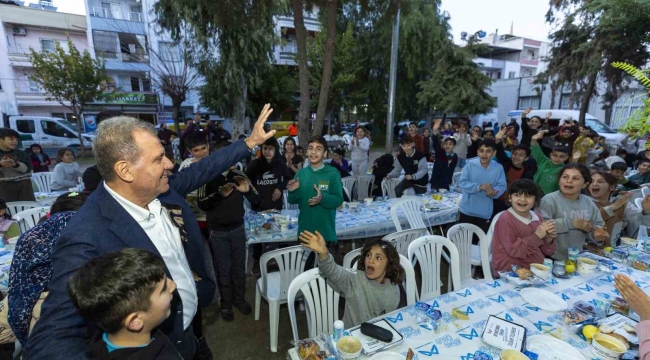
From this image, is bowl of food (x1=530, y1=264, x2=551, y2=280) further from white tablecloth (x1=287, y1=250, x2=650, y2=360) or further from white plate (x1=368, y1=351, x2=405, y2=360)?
white plate (x1=368, y1=351, x2=405, y2=360)

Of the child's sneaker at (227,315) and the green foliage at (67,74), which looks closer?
the child's sneaker at (227,315)

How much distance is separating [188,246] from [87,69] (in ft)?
57.9

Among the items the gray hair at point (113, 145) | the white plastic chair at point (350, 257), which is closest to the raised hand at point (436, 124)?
the white plastic chair at point (350, 257)

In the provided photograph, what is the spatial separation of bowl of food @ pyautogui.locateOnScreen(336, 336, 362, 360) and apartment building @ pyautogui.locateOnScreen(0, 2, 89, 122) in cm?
2538

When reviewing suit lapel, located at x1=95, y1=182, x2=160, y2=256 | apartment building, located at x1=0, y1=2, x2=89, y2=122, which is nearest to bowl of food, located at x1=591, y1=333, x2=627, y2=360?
suit lapel, located at x1=95, y1=182, x2=160, y2=256

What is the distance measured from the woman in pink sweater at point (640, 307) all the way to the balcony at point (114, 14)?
27.3 m

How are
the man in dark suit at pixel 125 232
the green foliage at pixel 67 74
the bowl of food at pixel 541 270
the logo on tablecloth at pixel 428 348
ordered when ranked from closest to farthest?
1. the man in dark suit at pixel 125 232
2. the logo on tablecloth at pixel 428 348
3. the bowl of food at pixel 541 270
4. the green foliage at pixel 67 74

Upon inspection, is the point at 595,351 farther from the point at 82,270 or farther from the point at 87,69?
the point at 87,69

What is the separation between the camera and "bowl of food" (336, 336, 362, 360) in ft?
5.56

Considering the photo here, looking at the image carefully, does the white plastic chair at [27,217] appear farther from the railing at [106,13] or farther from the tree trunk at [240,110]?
the railing at [106,13]

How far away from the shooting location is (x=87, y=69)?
14625 millimetres

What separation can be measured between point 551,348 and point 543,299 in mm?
662

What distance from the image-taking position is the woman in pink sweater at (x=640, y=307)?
151 cm

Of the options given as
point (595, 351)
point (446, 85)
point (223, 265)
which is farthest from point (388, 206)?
point (446, 85)
